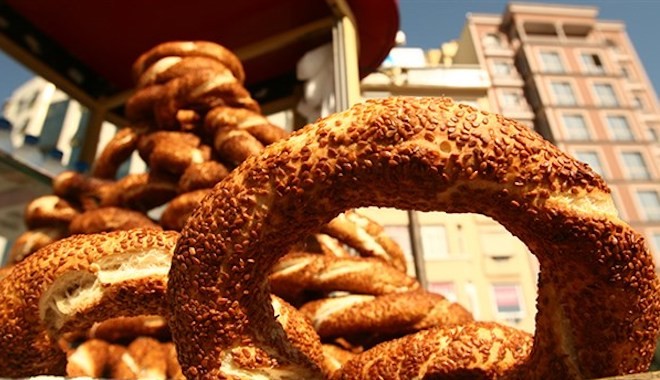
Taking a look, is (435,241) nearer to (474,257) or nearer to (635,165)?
(474,257)

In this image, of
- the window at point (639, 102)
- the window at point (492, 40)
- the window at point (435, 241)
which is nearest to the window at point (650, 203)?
the window at point (639, 102)

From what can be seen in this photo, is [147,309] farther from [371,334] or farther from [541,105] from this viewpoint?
[541,105]

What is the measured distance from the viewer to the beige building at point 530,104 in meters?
9.31

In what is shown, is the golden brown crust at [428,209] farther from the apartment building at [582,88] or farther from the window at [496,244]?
the apartment building at [582,88]

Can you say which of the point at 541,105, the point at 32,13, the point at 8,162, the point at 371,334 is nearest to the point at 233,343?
the point at 371,334

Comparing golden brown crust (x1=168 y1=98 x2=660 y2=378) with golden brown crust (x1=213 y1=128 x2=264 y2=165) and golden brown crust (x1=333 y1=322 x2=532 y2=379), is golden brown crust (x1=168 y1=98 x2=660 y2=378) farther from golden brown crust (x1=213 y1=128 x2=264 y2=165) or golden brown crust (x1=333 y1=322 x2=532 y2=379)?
golden brown crust (x1=213 y1=128 x2=264 y2=165)

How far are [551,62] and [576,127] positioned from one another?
2361mm

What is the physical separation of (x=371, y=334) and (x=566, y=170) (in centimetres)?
44

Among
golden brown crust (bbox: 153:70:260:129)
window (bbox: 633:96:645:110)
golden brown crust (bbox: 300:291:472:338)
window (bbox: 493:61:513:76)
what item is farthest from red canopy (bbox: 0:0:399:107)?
window (bbox: 633:96:645:110)

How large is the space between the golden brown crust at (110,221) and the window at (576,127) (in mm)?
14129

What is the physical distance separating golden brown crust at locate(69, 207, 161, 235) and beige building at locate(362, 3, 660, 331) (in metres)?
7.15

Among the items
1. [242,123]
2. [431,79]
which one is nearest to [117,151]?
[242,123]

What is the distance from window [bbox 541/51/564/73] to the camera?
1448 centimetres

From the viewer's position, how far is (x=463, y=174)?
37 cm
